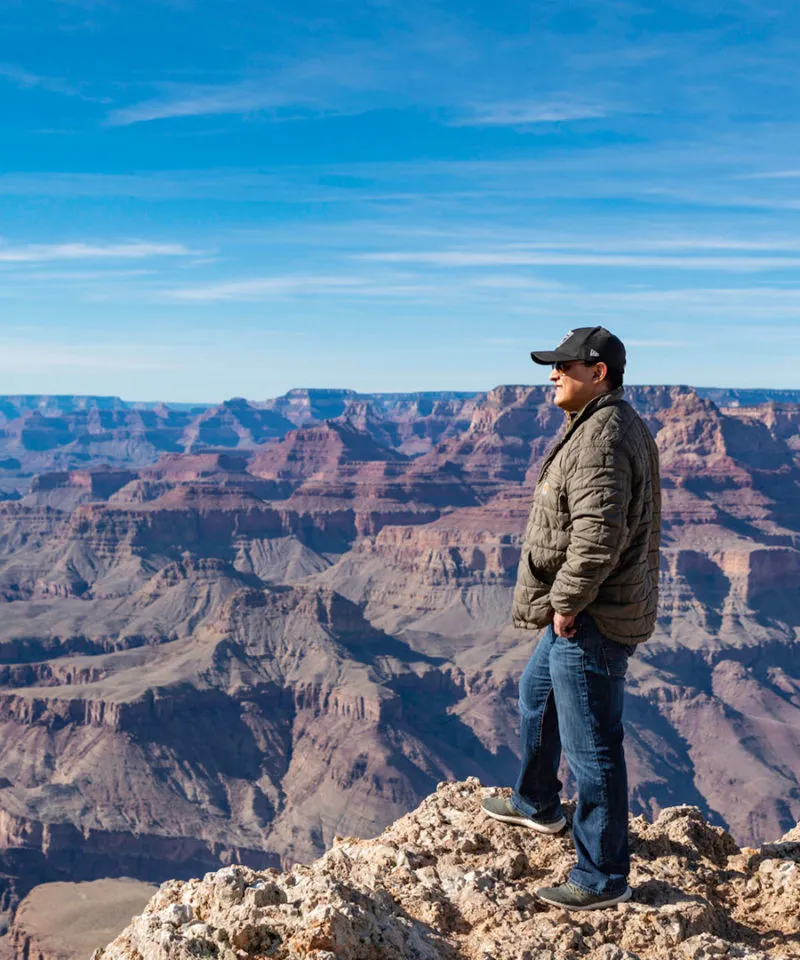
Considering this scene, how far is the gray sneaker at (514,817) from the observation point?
23.9ft

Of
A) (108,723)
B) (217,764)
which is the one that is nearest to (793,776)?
(217,764)

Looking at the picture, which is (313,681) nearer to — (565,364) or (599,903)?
(599,903)

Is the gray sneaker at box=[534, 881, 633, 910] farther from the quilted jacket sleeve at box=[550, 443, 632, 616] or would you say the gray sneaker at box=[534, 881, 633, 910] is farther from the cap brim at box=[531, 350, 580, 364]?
the cap brim at box=[531, 350, 580, 364]

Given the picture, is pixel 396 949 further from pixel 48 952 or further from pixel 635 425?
pixel 48 952

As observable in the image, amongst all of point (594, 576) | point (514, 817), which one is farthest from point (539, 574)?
point (514, 817)

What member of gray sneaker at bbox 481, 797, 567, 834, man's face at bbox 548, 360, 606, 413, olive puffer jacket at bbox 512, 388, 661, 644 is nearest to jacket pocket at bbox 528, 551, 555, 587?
olive puffer jacket at bbox 512, 388, 661, 644

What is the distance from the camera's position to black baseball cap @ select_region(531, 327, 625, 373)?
258 inches

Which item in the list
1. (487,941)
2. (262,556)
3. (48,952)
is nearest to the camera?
(487,941)

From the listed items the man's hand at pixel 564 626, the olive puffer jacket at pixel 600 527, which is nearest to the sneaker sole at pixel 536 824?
the olive puffer jacket at pixel 600 527

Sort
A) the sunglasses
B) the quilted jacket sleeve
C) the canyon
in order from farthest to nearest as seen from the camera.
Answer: the canyon < the sunglasses < the quilted jacket sleeve

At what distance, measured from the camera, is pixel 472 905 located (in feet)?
19.9

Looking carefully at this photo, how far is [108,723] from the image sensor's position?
8888 centimetres

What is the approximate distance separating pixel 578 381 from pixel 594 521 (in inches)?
42.9

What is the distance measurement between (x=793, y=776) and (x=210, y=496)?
11337cm
